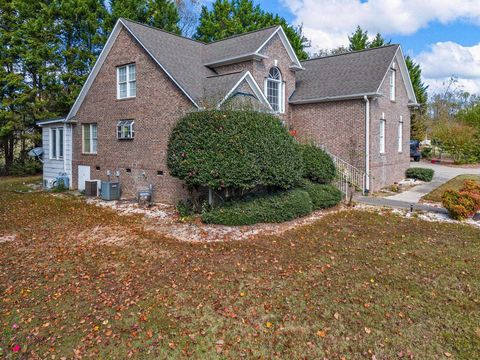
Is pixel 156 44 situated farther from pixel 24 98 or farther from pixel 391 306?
pixel 24 98

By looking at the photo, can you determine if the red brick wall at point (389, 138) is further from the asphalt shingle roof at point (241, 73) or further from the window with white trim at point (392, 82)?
the asphalt shingle roof at point (241, 73)

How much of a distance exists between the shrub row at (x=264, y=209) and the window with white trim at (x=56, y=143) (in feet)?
41.7

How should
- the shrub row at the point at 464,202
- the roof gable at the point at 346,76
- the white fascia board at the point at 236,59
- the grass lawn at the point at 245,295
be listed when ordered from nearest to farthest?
the grass lawn at the point at 245,295 < the shrub row at the point at 464,202 < the white fascia board at the point at 236,59 < the roof gable at the point at 346,76

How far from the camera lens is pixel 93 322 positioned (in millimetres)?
5094

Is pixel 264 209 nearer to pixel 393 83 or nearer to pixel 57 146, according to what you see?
pixel 393 83

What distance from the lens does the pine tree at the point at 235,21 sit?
33000mm

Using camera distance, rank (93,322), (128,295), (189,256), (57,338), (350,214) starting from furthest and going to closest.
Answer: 1. (350,214)
2. (189,256)
3. (128,295)
4. (93,322)
5. (57,338)

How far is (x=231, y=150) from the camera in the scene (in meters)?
10.1

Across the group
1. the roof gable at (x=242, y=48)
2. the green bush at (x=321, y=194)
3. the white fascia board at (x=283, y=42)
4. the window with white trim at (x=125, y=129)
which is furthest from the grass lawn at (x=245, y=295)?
the white fascia board at (x=283, y=42)

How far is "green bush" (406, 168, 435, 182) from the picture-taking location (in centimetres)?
2010

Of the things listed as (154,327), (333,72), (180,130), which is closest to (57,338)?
(154,327)

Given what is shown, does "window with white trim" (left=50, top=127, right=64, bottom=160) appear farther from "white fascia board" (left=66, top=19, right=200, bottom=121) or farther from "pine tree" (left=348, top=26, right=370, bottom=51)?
"pine tree" (left=348, top=26, right=370, bottom=51)

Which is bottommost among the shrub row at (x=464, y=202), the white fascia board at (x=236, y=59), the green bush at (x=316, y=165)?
the shrub row at (x=464, y=202)

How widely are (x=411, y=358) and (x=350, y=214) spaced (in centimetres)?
810
